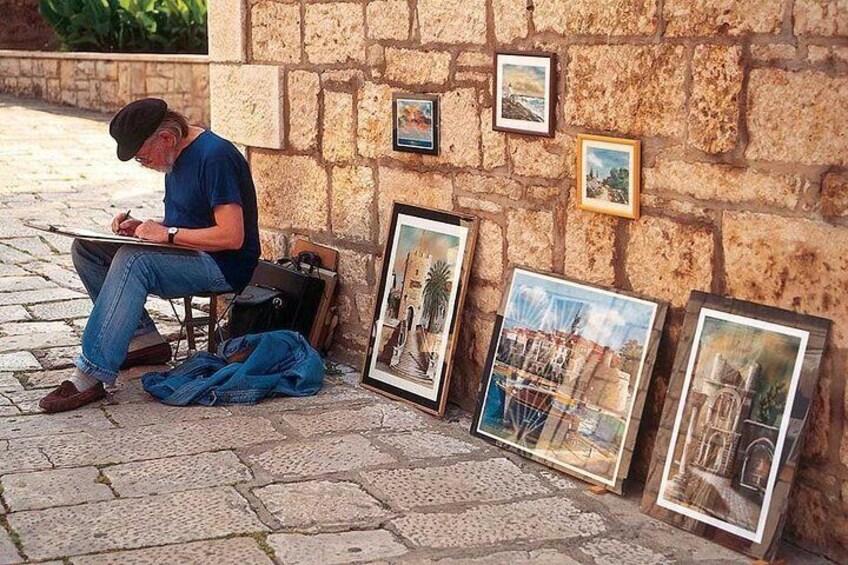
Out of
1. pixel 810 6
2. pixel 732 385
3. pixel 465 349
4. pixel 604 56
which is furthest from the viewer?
pixel 465 349

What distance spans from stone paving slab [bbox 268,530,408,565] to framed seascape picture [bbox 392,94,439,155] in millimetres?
1835

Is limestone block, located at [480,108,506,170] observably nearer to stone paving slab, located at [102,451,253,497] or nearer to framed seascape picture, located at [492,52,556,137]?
framed seascape picture, located at [492,52,556,137]

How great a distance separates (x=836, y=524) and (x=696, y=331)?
2.28 feet

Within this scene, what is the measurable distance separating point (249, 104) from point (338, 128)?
619 millimetres

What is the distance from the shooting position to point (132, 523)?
4023mm

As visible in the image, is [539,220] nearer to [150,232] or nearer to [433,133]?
[433,133]

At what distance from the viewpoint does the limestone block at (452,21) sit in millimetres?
4965

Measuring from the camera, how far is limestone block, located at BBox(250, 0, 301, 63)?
234 inches

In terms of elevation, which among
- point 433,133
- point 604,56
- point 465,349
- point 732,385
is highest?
point 604,56

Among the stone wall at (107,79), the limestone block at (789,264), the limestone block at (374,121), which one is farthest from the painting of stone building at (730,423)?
the stone wall at (107,79)

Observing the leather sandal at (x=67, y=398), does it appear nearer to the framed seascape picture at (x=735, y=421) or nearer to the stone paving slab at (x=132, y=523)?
the stone paving slab at (x=132, y=523)

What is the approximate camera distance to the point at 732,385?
3984 mm

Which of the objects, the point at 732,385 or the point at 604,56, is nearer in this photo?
the point at 732,385

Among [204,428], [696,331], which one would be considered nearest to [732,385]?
[696,331]
